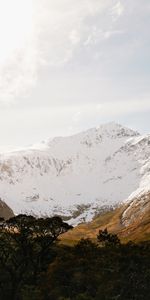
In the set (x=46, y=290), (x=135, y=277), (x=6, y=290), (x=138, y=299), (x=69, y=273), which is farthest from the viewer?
A: (x=69, y=273)

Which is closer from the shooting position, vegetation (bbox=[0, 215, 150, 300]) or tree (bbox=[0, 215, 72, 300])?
vegetation (bbox=[0, 215, 150, 300])

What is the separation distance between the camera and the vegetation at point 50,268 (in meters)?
81.0

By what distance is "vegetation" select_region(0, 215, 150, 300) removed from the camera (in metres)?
81.0

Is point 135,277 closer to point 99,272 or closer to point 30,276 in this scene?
point 99,272

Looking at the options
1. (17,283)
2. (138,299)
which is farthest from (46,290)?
(138,299)

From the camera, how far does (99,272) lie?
89562 millimetres

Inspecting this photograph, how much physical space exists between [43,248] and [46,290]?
24.2 feet

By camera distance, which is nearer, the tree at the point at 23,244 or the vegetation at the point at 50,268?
the vegetation at the point at 50,268

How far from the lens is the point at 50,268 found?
335 feet

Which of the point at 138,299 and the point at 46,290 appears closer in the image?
the point at 138,299

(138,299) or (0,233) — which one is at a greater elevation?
(0,233)

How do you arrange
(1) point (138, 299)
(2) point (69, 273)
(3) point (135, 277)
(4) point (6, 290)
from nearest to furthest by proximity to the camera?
1. (1) point (138, 299)
2. (3) point (135, 277)
3. (4) point (6, 290)
4. (2) point (69, 273)

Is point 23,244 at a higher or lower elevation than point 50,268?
higher

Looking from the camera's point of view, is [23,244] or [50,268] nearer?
[23,244]
